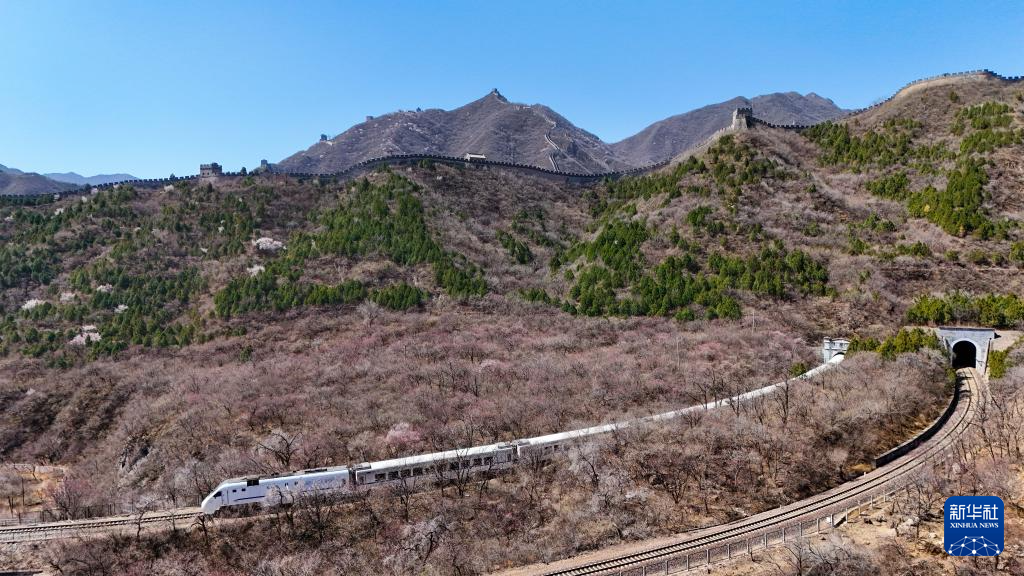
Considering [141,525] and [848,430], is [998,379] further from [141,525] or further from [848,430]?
[141,525]

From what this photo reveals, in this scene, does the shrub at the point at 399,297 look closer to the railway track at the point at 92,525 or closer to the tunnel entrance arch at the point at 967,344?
the railway track at the point at 92,525

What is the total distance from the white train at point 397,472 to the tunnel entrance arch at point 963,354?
3037 centimetres

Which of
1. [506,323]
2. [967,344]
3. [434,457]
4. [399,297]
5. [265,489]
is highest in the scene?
[399,297]

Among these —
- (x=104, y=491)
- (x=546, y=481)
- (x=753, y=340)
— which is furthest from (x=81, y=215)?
(x=753, y=340)

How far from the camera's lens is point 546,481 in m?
34.4

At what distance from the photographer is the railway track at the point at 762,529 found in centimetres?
2647

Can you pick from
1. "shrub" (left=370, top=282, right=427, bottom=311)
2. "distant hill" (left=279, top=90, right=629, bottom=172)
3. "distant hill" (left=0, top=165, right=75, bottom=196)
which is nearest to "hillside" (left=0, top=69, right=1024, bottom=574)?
"shrub" (left=370, top=282, right=427, bottom=311)

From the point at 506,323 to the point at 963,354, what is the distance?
4272 cm

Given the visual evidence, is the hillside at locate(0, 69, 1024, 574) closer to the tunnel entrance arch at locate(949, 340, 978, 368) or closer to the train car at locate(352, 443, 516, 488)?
the train car at locate(352, 443, 516, 488)

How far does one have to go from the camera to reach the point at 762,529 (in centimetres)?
2891

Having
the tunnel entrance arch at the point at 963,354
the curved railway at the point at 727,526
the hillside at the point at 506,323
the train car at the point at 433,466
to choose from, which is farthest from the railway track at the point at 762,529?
the tunnel entrance arch at the point at 963,354

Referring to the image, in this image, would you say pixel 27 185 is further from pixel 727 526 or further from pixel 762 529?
pixel 762 529

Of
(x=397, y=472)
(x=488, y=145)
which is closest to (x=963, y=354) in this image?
(x=397, y=472)

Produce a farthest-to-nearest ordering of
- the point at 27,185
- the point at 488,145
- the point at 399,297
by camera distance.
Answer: the point at 27,185 → the point at 488,145 → the point at 399,297
